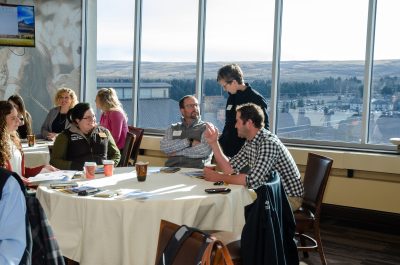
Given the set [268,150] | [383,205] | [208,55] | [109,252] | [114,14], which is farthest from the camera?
[114,14]

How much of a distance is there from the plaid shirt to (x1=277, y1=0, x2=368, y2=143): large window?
224 centimetres

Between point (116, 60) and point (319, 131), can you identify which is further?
point (116, 60)

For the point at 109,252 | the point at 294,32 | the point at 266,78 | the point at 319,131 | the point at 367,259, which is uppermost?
the point at 294,32

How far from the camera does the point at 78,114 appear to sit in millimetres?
4344

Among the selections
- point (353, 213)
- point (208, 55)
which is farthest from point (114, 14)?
point (353, 213)

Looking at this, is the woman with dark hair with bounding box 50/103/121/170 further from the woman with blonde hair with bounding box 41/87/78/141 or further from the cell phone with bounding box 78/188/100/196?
the woman with blonde hair with bounding box 41/87/78/141

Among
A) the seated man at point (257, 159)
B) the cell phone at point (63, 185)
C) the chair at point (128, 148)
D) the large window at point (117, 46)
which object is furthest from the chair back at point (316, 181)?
the large window at point (117, 46)

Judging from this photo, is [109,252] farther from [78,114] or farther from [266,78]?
[266,78]

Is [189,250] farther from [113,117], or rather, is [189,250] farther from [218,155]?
[113,117]

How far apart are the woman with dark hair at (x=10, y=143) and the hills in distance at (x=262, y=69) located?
10.9 ft

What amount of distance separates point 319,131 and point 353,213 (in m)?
1.00

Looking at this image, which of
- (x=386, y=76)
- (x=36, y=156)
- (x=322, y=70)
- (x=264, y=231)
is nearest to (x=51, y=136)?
(x=36, y=156)

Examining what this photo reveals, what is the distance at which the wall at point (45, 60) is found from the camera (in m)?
7.12

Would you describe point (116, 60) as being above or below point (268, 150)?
above
